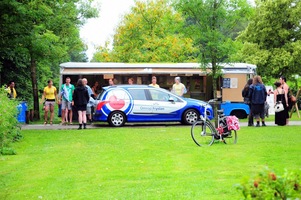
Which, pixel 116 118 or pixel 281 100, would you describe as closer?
pixel 281 100

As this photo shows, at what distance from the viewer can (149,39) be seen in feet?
129

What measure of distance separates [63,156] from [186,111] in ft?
32.5

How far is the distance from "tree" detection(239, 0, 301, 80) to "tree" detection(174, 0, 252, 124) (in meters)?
20.3

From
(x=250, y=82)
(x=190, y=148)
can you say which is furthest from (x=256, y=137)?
(x=250, y=82)

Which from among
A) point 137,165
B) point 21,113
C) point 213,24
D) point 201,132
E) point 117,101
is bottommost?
point 137,165

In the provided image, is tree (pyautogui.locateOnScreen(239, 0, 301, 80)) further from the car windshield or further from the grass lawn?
the grass lawn

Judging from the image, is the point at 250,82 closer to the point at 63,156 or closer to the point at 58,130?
the point at 58,130

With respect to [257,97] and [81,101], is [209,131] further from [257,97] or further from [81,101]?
[81,101]

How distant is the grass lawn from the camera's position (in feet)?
25.1

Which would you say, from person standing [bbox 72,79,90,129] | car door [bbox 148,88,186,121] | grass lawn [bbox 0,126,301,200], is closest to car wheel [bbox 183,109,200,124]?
car door [bbox 148,88,186,121]

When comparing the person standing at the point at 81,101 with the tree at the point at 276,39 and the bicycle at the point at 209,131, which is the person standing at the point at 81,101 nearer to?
the bicycle at the point at 209,131

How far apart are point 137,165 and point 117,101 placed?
1048 cm

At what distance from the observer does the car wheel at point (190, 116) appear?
825 inches

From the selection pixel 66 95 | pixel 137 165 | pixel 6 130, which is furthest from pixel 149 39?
pixel 137 165
